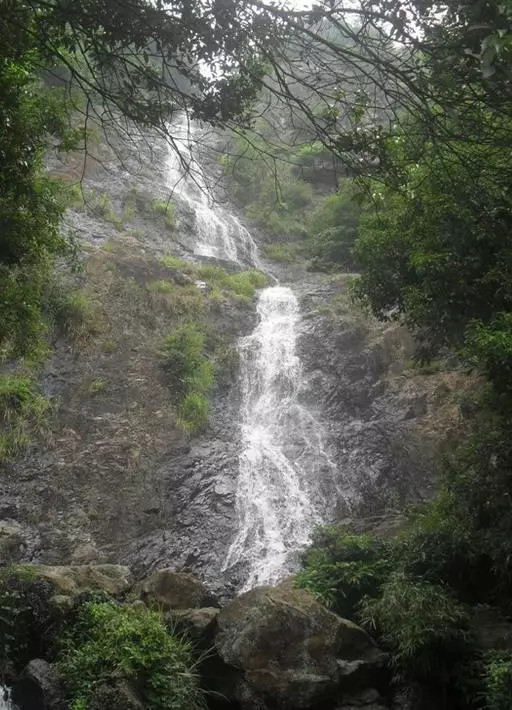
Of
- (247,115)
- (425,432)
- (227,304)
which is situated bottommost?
(425,432)

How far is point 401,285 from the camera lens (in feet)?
31.5

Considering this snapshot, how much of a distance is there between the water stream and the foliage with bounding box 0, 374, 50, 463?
13.7 feet

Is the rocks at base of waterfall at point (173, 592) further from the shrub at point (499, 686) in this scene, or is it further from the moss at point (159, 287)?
the moss at point (159, 287)

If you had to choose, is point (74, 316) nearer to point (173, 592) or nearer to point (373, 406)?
point (373, 406)

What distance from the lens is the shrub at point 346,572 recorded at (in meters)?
7.66

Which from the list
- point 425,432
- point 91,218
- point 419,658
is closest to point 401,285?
point 425,432

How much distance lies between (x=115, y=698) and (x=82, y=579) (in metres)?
2.70

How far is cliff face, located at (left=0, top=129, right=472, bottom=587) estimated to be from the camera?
1078 cm

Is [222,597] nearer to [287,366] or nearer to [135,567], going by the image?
[135,567]

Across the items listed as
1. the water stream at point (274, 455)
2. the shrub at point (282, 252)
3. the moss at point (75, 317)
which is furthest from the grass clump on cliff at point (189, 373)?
the shrub at point (282, 252)

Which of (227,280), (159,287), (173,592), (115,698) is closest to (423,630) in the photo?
(115,698)

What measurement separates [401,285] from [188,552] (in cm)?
569

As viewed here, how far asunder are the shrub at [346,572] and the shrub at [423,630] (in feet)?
3.16

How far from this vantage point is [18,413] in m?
12.1
